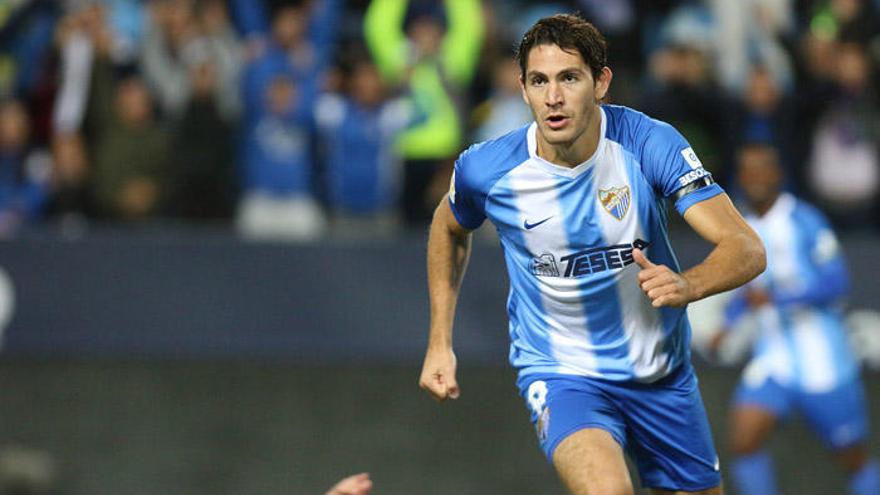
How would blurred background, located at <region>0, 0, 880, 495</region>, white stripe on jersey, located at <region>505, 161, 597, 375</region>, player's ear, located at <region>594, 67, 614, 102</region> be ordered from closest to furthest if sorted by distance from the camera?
1. player's ear, located at <region>594, 67, 614, 102</region>
2. white stripe on jersey, located at <region>505, 161, 597, 375</region>
3. blurred background, located at <region>0, 0, 880, 495</region>

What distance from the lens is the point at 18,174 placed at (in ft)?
35.8

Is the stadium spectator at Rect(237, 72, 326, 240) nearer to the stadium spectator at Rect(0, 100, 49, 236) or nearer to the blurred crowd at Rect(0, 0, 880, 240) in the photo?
the blurred crowd at Rect(0, 0, 880, 240)

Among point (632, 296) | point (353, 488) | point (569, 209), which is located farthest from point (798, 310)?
point (353, 488)

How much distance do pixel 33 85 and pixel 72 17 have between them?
0.56 m

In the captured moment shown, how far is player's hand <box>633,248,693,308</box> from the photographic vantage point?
524 centimetres

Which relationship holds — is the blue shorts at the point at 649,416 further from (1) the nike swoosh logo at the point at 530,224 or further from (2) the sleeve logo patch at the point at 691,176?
(2) the sleeve logo patch at the point at 691,176

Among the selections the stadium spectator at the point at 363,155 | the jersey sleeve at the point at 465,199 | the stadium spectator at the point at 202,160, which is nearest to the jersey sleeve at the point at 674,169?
the jersey sleeve at the point at 465,199

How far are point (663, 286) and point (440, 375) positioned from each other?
121 cm

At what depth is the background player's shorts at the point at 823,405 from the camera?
10.0 m

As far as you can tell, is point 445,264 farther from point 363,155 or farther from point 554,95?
point 363,155

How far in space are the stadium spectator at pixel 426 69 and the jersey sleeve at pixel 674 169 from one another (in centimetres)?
509

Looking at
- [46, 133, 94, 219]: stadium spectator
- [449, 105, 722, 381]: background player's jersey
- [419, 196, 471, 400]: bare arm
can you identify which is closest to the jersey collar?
[449, 105, 722, 381]: background player's jersey

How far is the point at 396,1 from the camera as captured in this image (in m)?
12.0

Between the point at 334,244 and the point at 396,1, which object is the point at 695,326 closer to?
the point at 334,244
